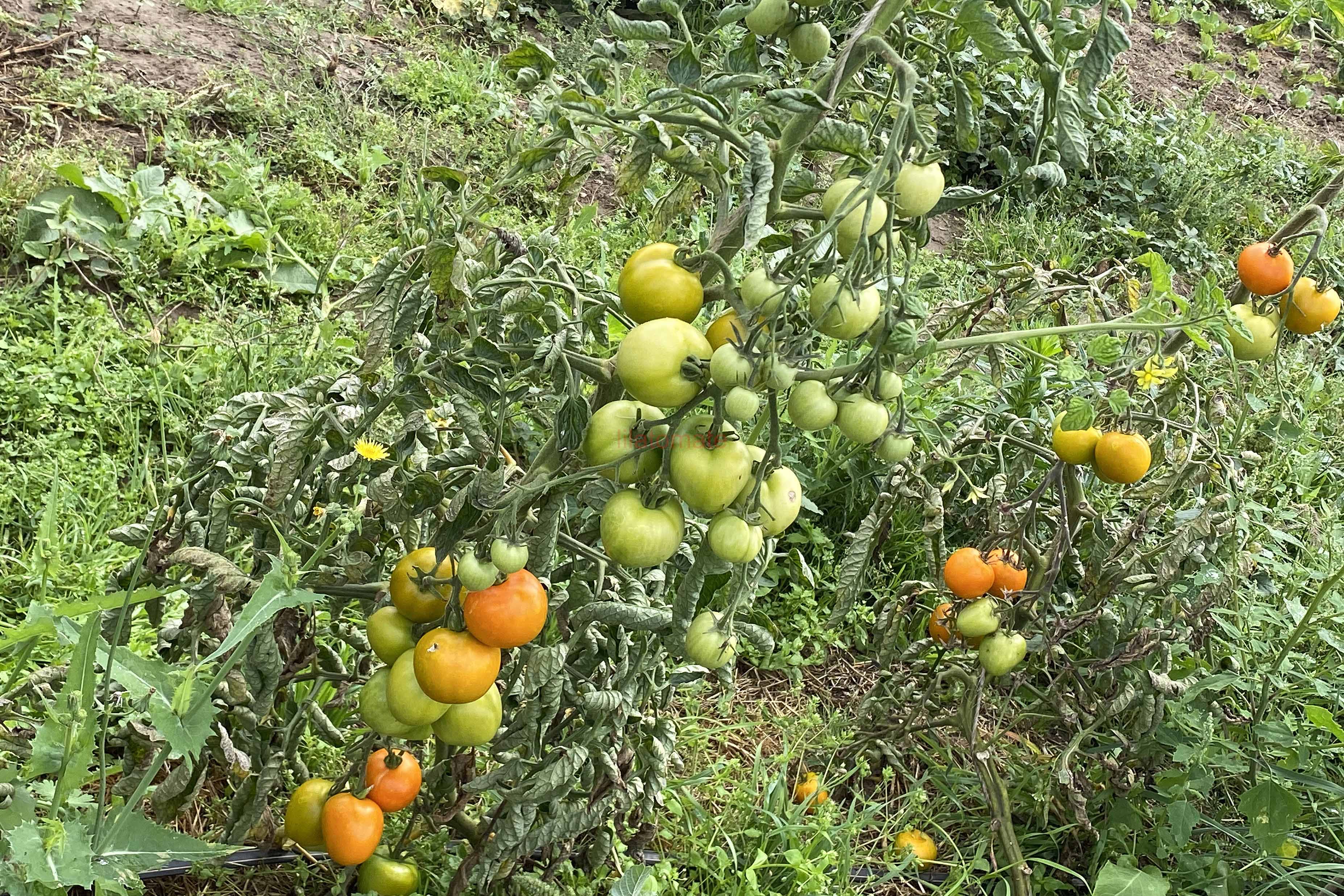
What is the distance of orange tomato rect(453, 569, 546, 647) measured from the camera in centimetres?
107

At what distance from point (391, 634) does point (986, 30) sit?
0.88 m

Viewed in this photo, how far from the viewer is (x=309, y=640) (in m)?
1.40

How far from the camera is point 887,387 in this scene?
101 cm

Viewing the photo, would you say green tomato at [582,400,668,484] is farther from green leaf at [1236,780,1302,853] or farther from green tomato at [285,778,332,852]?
green leaf at [1236,780,1302,853]

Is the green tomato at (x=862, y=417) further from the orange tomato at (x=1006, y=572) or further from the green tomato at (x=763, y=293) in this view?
the orange tomato at (x=1006, y=572)

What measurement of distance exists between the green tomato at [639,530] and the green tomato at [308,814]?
2.10ft

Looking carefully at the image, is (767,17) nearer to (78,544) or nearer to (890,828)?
(890,828)

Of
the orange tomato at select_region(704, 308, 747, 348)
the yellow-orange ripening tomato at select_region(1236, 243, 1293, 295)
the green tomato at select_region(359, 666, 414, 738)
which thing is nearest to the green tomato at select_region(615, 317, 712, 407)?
the orange tomato at select_region(704, 308, 747, 348)

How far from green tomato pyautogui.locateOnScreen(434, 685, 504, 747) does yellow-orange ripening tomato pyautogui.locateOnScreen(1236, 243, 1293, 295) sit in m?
1.31

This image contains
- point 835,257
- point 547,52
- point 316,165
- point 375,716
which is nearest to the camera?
point 835,257

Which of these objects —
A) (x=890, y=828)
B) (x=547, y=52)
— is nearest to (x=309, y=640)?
(x=547, y=52)

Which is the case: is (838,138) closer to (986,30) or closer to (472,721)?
(986,30)

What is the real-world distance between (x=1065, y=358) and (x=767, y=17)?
1105 millimetres

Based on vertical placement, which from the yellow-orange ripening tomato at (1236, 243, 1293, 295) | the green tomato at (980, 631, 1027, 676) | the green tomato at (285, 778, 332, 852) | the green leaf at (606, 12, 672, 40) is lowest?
the green tomato at (285, 778, 332, 852)
